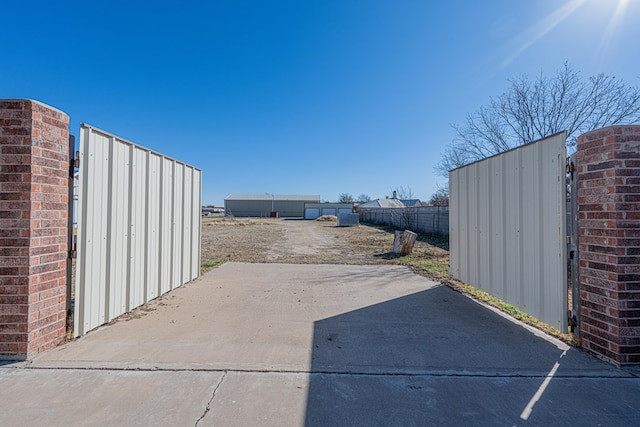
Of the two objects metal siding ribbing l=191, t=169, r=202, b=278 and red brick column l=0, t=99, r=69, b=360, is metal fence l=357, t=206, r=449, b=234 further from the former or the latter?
red brick column l=0, t=99, r=69, b=360

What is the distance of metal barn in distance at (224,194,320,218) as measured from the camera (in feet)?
182

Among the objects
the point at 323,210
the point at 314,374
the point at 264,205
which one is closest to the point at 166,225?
the point at 314,374

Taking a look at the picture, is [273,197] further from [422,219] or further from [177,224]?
[177,224]

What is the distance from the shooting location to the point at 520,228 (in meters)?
3.88

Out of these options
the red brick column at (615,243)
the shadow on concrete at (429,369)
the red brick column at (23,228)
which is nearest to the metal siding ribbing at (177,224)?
the red brick column at (23,228)

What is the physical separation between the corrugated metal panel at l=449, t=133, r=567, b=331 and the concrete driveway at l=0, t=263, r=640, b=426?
1.57ft

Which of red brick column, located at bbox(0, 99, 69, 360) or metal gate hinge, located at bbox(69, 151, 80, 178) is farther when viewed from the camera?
metal gate hinge, located at bbox(69, 151, 80, 178)

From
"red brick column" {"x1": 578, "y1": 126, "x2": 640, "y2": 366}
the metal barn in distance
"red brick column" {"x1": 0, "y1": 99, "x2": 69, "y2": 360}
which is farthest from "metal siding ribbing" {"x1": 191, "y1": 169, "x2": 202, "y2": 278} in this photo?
the metal barn in distance

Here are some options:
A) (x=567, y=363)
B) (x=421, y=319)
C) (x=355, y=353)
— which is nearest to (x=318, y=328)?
(x=355, y=353)

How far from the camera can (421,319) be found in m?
3.98

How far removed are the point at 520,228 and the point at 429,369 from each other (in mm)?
2328

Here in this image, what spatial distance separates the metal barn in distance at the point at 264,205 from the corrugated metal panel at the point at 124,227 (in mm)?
49698

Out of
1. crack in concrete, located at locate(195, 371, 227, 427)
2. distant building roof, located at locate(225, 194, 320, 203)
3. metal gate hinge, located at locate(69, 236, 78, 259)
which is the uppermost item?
distant building roof, located at locate(225, 194, 320, 203)

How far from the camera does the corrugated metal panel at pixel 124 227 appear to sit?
327cm
